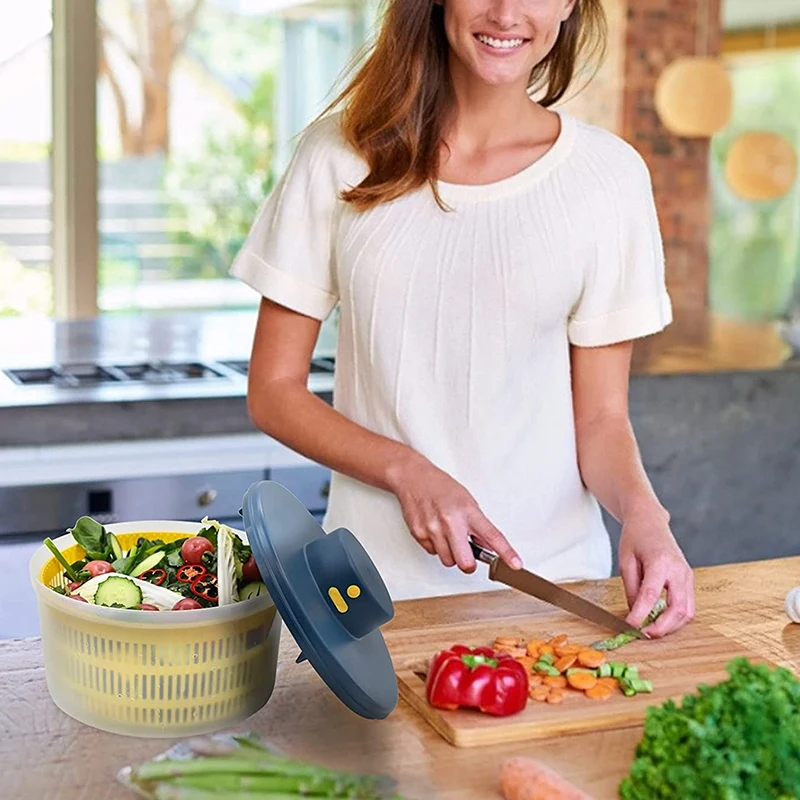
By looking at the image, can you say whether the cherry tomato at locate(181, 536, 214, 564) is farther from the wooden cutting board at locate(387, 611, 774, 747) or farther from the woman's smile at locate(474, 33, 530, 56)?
the woman's smile at locate(474, 33, 530, 56)

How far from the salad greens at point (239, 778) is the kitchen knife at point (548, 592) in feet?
1.45

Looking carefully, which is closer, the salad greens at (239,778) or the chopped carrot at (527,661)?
the salad greens at (239,778)

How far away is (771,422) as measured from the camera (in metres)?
3.18

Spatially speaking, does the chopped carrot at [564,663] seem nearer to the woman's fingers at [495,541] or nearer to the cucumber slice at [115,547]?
the woman's fingers at [495,541]

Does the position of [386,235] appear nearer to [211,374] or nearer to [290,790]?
[290,790]

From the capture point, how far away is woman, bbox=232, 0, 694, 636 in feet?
5.91

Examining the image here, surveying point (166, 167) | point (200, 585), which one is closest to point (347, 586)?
point (200, 585)

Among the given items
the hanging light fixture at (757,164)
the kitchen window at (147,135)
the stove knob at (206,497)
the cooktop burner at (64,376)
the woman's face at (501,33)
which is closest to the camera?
the woman's face at (501,33)

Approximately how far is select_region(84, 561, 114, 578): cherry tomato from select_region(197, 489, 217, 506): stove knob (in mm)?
1319

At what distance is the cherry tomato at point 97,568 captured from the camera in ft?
4.28

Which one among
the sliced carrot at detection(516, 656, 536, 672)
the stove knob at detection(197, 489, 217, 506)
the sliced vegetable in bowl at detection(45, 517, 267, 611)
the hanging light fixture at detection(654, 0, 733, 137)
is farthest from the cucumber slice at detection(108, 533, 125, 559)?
the hanging light fixture at detection(654, 0, 733, 137)

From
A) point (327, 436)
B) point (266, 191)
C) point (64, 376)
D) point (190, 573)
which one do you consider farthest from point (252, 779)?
point (266, 191)

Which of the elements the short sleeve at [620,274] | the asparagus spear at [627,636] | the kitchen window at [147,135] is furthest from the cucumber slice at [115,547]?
the kitchen window at [147,135]

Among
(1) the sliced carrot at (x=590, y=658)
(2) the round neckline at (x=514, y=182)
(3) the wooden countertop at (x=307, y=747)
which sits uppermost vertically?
(2) the round neckline at (x=514, y=182)
